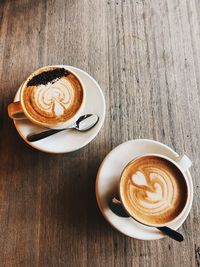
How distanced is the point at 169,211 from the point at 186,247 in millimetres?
245

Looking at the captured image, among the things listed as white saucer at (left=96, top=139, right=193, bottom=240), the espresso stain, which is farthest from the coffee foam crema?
white saucer at (left=96, top=139, right=193, bottom=240)

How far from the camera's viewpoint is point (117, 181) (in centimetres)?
89

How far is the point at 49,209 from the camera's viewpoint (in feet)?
3.22

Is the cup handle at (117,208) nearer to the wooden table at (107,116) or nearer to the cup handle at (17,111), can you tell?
the wooden table at (107,116)

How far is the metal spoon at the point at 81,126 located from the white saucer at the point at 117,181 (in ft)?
0.32

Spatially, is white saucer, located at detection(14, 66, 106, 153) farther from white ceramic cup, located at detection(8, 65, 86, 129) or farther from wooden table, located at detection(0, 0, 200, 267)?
wooden table, located at detection(0, 0, 200, 267)

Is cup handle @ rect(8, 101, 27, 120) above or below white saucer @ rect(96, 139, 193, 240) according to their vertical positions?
above

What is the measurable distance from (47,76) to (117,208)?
1.29ft

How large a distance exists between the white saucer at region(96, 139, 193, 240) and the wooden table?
133mm

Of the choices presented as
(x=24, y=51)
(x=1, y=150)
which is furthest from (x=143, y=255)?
(x=24, y=51)

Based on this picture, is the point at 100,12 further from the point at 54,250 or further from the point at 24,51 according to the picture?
the point at 54,250

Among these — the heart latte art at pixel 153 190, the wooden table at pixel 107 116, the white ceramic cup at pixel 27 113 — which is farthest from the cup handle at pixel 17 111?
the heart latte art at pixel 153 190

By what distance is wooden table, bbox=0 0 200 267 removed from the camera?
3.17ft

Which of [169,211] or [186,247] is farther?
[186,247]
